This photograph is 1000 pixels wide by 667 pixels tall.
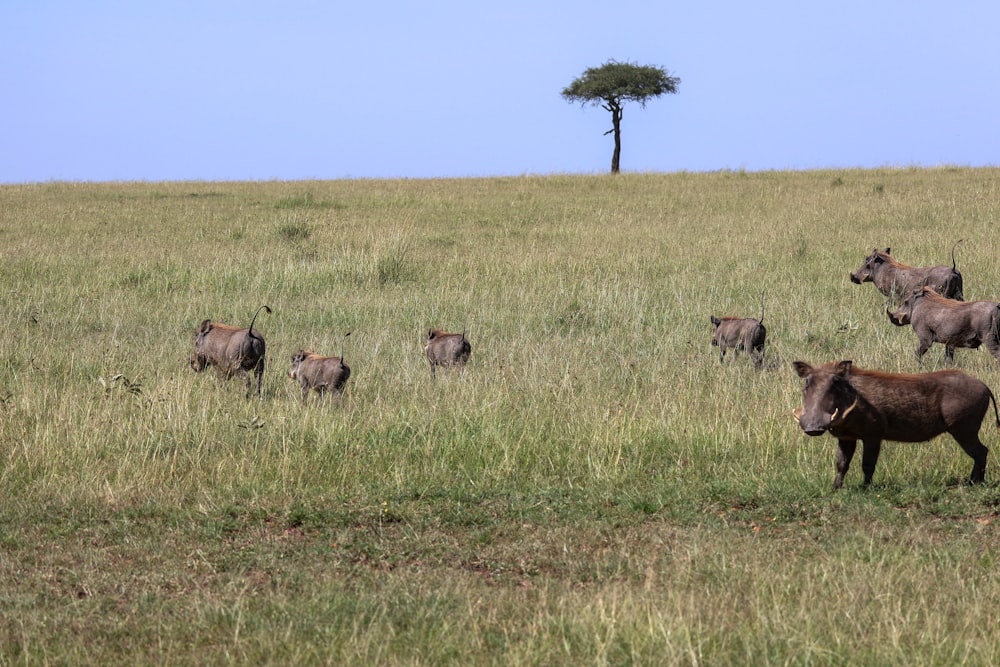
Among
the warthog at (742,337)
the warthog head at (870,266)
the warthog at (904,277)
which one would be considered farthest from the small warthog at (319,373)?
the warthog head at (870,266)

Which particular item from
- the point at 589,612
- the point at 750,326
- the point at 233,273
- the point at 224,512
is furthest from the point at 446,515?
the point at 233,273

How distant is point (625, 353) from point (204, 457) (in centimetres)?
430

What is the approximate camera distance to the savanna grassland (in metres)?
3.78

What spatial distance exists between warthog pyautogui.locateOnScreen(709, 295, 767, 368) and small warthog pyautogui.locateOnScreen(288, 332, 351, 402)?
2964mm

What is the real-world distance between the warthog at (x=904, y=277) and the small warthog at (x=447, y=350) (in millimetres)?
4647

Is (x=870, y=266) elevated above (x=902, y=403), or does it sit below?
above

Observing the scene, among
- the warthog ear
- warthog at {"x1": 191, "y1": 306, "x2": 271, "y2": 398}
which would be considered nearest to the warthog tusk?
the warthog ear

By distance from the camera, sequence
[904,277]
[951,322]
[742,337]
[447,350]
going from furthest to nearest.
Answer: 1. [904,277]
2. [742,337]
3. [951,322]
4. [447,350]

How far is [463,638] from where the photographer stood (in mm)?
3748

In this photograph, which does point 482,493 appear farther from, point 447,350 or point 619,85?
point 619,85

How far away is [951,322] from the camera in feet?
27.7

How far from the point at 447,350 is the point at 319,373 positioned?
108cm

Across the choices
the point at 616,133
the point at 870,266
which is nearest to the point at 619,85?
the point at 616,133

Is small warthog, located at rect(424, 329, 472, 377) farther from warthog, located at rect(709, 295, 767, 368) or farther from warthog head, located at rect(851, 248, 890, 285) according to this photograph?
warthog head, located at rect(851, 248, 890, 285)
